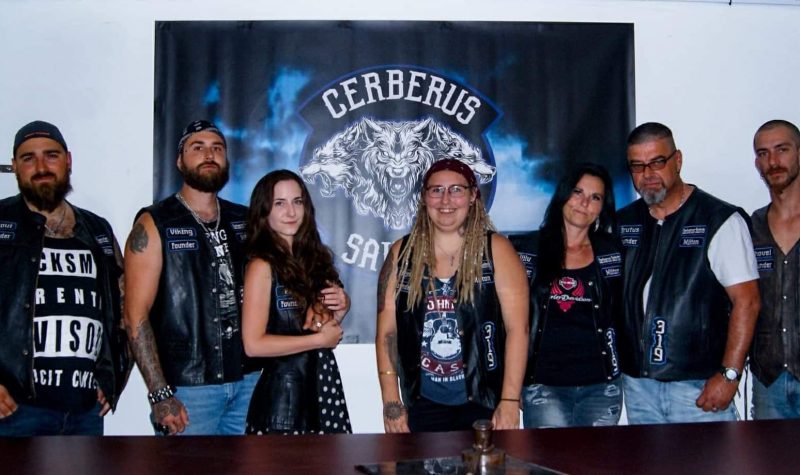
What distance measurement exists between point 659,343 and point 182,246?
207cm

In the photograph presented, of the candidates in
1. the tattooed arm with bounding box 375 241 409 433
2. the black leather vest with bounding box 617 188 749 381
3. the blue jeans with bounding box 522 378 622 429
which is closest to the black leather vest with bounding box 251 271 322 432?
the tattooed arm with bounding box 375 241 409 433

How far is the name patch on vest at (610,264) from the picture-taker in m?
3.60

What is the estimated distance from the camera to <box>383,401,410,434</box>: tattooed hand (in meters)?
3.21

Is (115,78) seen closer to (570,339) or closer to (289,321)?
(289,321)

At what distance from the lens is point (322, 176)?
14.2 ft

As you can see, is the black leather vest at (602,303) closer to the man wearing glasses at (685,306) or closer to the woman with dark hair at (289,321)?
the man wearing glasses at (685,306)

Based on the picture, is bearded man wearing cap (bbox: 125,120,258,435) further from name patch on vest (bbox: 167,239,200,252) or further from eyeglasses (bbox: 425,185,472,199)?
eyeglasses (bbox: 425,185,472,199)

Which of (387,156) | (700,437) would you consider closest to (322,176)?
(387,156)

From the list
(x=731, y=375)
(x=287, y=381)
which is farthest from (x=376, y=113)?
(x=731, y=375)

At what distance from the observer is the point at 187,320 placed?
11.5ft

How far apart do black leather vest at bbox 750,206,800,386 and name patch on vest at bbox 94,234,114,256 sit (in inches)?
113

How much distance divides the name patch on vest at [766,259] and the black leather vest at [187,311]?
229 centimetres

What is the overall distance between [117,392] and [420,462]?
2.06 meters

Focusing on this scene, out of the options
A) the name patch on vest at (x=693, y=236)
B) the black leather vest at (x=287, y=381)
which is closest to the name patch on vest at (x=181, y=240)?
the black leather vest at (x=287, y=381)
